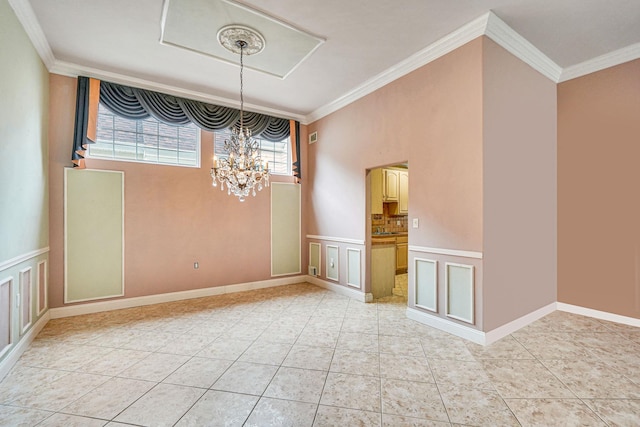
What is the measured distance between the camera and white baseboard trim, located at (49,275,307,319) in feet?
12.9

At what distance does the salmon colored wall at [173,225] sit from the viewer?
385 centimetres

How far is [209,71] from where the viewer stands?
4.05m

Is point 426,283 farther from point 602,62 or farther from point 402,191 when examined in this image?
point 402,191

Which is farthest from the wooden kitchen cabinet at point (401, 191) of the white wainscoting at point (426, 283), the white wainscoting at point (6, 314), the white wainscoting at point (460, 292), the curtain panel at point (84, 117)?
the white wainscoting at point (6, 314)

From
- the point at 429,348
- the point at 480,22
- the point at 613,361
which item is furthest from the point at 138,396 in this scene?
the point at 480,22

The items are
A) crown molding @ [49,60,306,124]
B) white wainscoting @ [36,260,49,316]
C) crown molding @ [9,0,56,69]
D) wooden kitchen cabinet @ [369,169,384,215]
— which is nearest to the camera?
crown molding @ [9,0,56,69]

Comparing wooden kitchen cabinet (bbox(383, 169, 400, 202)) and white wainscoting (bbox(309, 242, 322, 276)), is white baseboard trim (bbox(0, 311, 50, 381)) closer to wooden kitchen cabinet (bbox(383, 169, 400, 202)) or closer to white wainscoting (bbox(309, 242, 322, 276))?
white wainscoting (bbox(309, 242, 322, 276))

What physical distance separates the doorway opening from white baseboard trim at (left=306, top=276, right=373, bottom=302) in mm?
206

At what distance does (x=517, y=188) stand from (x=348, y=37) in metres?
2.63

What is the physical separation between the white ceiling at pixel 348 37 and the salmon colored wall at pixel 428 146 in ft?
0.98

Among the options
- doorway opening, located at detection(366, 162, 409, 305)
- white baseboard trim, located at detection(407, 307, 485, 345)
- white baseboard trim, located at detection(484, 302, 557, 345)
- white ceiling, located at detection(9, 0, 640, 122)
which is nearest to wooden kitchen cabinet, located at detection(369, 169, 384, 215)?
doorway opening, located at detection(366, 162, 409, 305)

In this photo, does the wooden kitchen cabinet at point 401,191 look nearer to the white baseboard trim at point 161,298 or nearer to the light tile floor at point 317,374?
the white baseboard trim at point 161,298

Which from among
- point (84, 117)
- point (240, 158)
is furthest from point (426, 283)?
point (84, 117)

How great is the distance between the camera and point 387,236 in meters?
5.97
